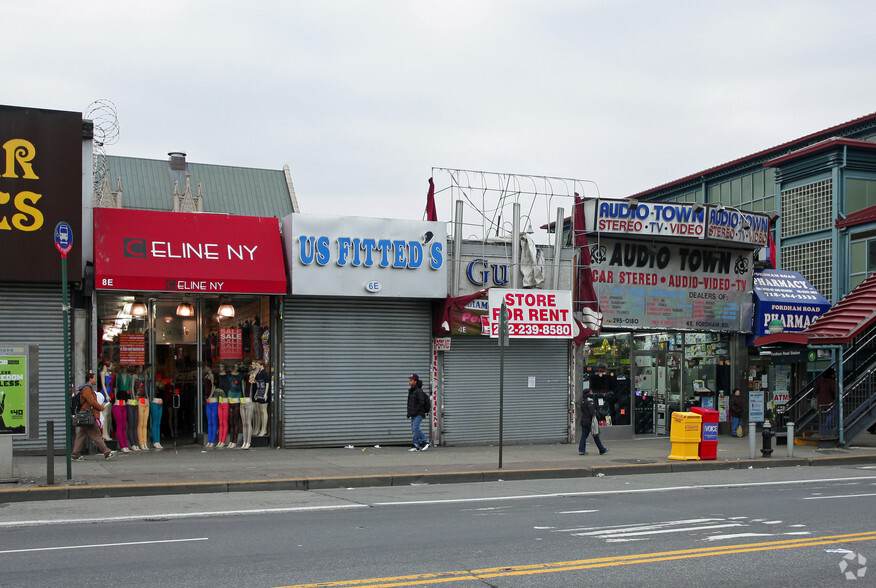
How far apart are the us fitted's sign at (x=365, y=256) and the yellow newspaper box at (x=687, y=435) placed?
19.6 ft

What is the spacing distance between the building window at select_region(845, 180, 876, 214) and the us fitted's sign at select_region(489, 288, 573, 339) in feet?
47.5

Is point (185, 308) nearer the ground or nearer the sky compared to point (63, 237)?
nearer the ground

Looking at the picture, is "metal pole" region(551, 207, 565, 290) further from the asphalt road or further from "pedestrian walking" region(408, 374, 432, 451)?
the asphalt road

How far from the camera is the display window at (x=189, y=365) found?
18.6 meters

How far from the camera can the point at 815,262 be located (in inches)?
1235

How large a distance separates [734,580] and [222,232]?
13652mm

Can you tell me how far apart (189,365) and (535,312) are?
806cm

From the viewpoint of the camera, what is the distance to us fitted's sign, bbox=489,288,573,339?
20.5 m

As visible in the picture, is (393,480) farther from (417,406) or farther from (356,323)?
(356,323)

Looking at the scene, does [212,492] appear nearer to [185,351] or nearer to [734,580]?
[185,351]

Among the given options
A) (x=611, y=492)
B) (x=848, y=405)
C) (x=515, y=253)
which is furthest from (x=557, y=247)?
(x=848, y=405)

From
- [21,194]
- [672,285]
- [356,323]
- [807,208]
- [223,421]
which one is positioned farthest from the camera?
[807,208]

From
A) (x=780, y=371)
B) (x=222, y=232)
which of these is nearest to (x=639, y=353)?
(x=780, y=371)

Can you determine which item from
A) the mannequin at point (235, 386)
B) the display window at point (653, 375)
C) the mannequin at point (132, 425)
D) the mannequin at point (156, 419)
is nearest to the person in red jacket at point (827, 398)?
the display window at point (653, 375)
